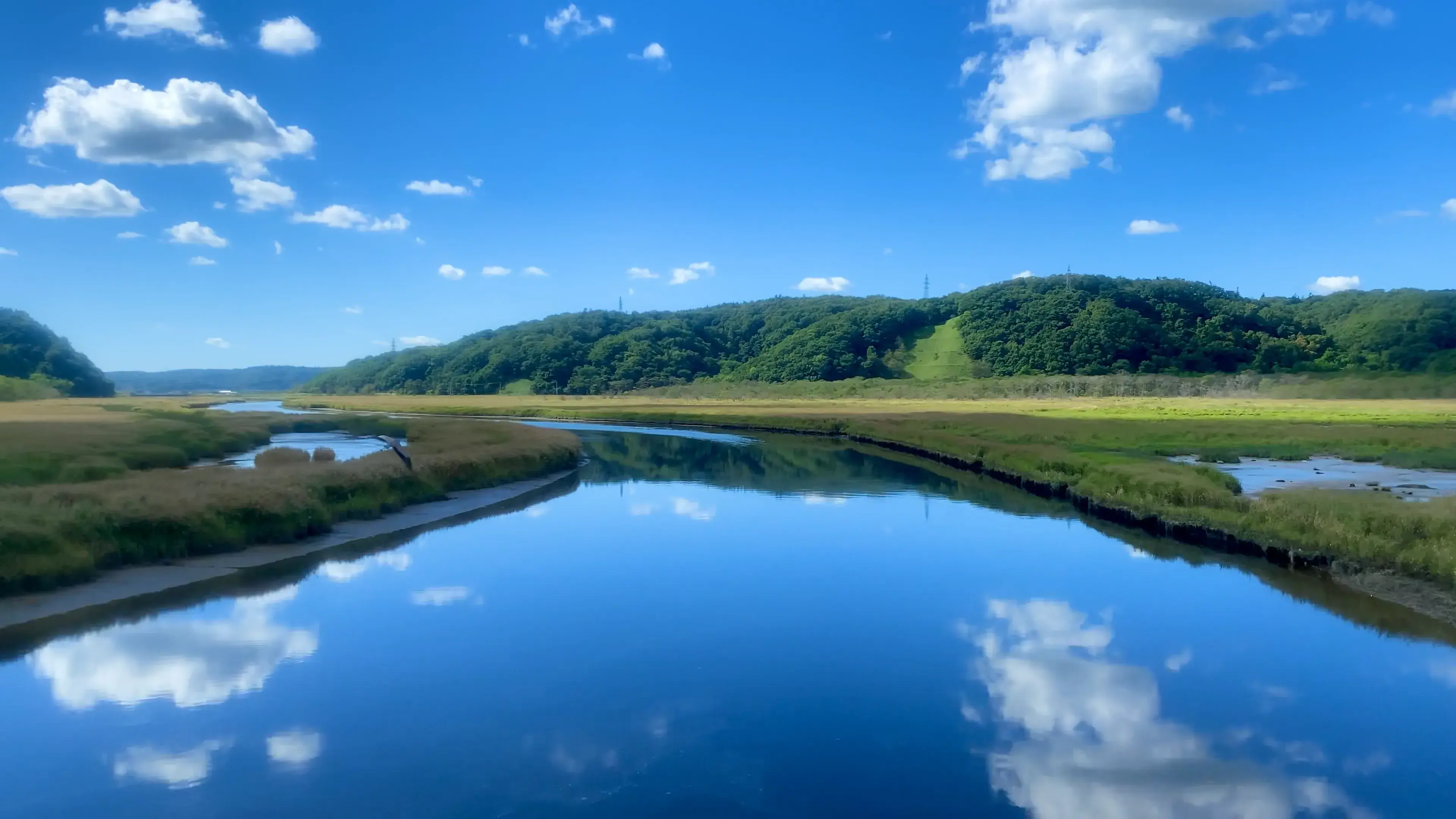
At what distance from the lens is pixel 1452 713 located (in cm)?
1047

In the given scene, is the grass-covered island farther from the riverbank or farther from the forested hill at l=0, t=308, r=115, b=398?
the forested hill at l=0, t=308, r=115, b=398

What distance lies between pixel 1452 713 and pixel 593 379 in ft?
443

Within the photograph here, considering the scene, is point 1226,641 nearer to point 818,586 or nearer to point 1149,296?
point 818,586

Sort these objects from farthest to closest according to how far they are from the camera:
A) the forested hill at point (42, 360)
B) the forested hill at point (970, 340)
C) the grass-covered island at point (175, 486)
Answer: the forested hill at point (970, 340) → the forested hill at point (42, 360) → the grass-covered island at point (175, 486)

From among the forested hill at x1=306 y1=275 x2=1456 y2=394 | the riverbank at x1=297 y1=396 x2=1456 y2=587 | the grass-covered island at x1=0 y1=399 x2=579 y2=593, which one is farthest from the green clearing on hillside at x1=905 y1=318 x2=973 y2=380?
the grass-covered island at x1=0 y1=399 x2=579 y2=593

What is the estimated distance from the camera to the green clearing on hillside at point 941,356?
125375 millimetres

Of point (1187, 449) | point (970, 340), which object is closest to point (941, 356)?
point (970, 340)

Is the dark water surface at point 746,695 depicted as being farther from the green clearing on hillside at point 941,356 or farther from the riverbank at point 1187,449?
the green clearing on hillside at point 941,356

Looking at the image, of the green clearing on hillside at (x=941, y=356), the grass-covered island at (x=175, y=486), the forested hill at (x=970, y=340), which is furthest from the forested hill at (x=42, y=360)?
the green clearing on hillside at (x=941, y=356)

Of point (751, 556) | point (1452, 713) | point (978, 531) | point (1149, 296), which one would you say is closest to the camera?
point (1452, 713)

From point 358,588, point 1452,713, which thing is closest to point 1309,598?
point 1452,713

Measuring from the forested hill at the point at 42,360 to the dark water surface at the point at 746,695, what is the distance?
75.4 metres

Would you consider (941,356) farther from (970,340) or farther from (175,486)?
(175,486)

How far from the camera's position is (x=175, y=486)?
65.2 feet
